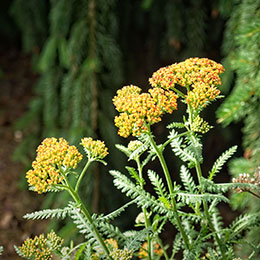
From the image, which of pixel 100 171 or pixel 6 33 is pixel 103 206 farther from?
pixel 6 33

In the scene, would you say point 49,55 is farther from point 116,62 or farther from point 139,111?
point 139,111

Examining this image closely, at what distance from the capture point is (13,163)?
3.45 meters

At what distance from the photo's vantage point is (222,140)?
2719 mm

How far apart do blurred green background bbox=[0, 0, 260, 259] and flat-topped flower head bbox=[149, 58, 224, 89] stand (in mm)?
383

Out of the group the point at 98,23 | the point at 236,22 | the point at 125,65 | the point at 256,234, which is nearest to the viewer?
the point at 256,234

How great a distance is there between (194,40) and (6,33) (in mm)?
2881

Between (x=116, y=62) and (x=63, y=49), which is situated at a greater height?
(x=63, y=49)

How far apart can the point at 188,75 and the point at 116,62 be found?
1226 millimetres

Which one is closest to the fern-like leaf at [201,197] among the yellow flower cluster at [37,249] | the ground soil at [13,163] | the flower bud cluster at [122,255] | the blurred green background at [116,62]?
the flower bud cluster at [122,255]

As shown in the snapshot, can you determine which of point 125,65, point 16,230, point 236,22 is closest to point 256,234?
point 236,22

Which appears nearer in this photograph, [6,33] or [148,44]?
[148,44]

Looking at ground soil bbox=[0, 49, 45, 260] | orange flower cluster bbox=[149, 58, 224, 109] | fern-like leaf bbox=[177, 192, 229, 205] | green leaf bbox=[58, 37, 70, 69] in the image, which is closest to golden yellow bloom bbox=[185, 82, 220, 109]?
orange flower cluster bbox=[149, 58, 224, 109]

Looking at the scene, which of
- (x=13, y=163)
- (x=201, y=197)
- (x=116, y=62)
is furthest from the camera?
(x=13, y=163)

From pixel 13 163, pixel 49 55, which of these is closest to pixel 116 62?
pixel 49 55
